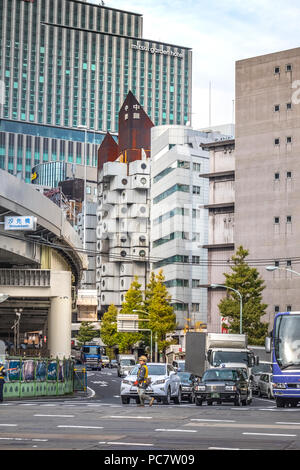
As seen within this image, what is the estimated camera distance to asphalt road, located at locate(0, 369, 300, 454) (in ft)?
50.5

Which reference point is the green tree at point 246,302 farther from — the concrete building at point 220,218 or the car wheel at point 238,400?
the car wheel at point 238,400

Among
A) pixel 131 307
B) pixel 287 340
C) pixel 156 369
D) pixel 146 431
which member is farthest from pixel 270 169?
pixel 146 431

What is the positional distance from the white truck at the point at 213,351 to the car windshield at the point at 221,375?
8.83 metres

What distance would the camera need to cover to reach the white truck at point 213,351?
44.2 m

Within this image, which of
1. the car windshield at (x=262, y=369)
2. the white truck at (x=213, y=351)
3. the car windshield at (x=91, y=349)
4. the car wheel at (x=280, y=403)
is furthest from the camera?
the car windshield at (x=91, y=349)

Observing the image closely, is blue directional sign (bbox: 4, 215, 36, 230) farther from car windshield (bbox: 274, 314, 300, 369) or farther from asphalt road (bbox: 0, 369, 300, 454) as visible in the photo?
asphalt road (bbox: 0, 369, 300, 454)

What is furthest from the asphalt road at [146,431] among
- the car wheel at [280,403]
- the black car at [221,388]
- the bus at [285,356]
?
the black car at [221,388]

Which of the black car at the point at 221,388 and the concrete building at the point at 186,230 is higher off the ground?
the concrete building at the point at 186,230

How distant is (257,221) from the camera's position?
96500mm

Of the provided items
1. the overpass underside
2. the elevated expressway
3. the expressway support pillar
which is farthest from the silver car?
the expressway support pillar

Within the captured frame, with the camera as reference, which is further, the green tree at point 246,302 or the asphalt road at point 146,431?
the green tree at point 246,302
